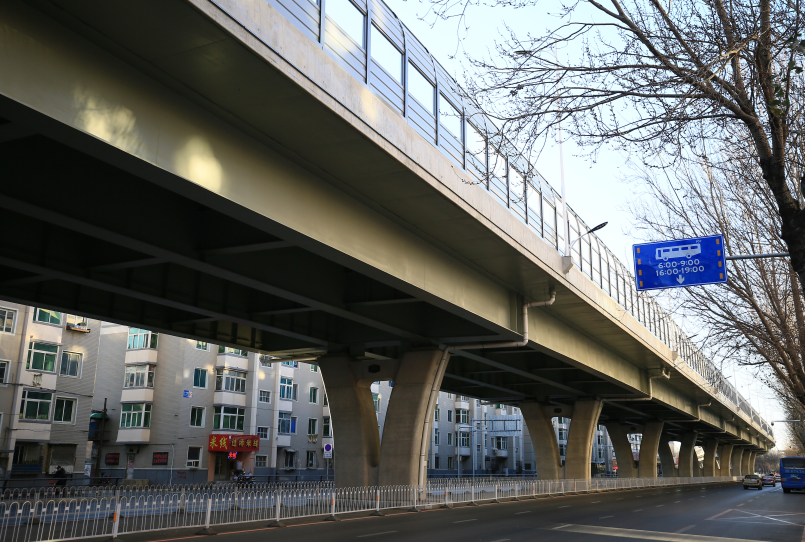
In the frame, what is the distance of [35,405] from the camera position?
3703 centimetres

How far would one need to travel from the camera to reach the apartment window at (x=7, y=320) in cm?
3609

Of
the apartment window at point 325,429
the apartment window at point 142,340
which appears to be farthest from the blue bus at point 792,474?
the apartment window at point 142,340

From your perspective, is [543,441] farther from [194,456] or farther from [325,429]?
[194,456]

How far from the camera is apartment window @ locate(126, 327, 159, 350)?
49.6m

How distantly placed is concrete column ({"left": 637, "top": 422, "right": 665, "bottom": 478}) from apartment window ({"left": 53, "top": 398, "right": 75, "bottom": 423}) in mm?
50730

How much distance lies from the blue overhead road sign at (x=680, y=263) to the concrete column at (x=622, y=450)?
50.1 meters

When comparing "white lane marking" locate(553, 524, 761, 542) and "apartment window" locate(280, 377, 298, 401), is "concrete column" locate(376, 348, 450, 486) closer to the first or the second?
"white lane marking" locate(553, 524, 761, 542)

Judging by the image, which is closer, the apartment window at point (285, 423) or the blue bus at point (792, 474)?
the blue bus at point (792, 474)

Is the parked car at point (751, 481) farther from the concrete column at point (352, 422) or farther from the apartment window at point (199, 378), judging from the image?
the apartment window at point (199, 378)

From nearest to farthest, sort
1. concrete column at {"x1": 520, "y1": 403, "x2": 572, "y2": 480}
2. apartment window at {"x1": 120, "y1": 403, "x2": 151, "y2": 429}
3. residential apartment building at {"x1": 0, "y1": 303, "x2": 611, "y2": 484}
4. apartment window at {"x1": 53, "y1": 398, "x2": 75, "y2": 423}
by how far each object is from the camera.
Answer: residential apartment building at {"x1": 0, "y1": 303, "x2": 611, "y2": 484}, apartment window at {"x1": 53, "y1": 398, "x2": 75, "y2": 423}, concrete column at {"x1": 520, "y1": 403, "x2": 572, "y2": 480}, apartment window at {"x1": 120, "y1": 403, "x2": 151, "y2": 429}

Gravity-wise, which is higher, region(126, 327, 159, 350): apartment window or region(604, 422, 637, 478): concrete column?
region(126, 327, 159, 350): apartment window

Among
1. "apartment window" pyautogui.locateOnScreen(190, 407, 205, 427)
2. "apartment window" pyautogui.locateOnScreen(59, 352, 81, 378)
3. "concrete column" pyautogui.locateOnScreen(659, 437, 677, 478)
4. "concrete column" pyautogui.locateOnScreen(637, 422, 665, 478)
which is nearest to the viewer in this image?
"apartment window" pyautogui.locateOnScreen(59, 352, 81, 378)

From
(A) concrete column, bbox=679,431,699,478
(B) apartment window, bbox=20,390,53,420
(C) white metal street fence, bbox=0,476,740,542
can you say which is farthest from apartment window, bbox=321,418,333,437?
(A) concrete column, bbox=679,431,699,478

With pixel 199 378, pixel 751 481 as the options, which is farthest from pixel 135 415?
pixel 751 481
